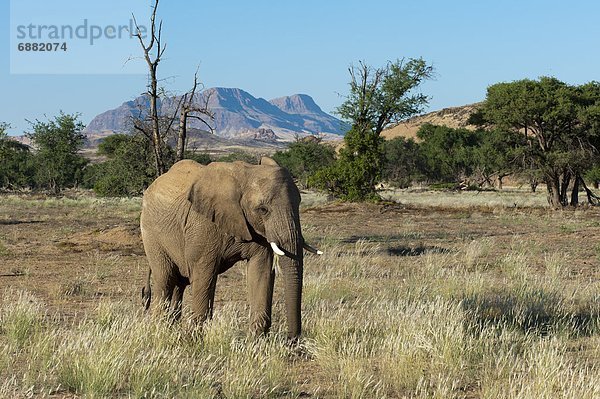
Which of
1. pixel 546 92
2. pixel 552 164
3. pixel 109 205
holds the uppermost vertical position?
pixel 546 92

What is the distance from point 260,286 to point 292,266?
470 millimetres

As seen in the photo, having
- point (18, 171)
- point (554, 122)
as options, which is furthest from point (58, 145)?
point (554, 122)

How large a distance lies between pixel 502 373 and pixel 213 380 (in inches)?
103

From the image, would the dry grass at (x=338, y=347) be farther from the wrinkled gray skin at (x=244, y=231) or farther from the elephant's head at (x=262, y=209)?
the elephant's head at (x=262, y=209)

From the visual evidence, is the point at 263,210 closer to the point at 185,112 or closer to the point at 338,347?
the point at 338,347

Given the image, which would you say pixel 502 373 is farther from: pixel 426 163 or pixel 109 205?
pixel 426 163

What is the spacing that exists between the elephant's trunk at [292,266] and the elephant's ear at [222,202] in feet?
1.41

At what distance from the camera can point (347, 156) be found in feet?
124

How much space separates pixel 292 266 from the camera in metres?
7.64

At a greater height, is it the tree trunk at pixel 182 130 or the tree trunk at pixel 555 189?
the tree trunk at pixel 182 130

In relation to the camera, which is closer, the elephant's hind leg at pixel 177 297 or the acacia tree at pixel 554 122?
the elephant's hind leg at pixel 177 297

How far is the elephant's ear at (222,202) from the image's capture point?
25.7ft

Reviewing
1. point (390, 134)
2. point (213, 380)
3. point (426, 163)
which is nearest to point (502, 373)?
point (213, 380)

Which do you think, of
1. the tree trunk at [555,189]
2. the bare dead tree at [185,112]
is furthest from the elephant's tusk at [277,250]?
the tree trunk at [555,189]
